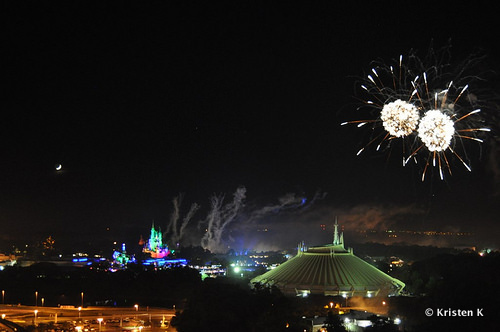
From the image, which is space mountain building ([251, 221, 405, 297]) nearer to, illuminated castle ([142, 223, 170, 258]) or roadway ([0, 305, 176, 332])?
roadway ([0, 305, 176, 332])

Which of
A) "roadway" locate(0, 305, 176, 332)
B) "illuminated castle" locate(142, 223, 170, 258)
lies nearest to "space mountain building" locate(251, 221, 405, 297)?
"roadway" locate(0, 305, 176, 332)

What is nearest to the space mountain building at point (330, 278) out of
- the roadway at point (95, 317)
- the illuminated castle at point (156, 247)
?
the roadway at point (95, 317)

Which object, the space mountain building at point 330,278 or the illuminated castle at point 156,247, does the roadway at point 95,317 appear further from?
the illuminated castle at point 156,247

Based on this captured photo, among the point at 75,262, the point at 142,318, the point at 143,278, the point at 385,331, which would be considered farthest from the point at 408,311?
the point at 75,262

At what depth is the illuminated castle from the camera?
10175 cm

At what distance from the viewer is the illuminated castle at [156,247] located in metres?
102

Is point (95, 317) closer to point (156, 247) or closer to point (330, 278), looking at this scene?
point (330, 278)

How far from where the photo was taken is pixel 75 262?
304 feet

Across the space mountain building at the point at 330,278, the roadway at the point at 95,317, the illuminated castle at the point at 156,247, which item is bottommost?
the roadway at the point at 95,317

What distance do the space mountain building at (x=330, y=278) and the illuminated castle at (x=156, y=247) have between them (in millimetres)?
59817

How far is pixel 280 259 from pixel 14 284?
135 feet

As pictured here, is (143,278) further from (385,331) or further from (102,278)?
(385,331)

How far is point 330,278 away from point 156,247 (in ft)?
220

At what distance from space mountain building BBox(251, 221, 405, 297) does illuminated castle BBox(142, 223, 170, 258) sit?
59817 mm
